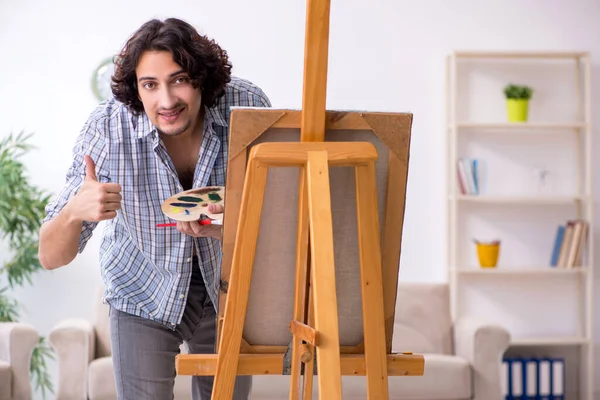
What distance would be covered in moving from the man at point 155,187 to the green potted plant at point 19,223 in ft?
7.64

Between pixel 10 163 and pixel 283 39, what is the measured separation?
166 cm

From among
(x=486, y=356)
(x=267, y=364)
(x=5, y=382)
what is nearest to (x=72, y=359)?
(x=5, y=382)

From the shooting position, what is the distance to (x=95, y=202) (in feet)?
5.38

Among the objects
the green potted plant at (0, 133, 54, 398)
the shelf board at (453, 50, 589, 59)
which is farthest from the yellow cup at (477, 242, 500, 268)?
the green potted plant at (0, 133, 54, 398)

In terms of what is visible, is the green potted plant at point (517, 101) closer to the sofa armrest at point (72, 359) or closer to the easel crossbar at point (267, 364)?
the sofa armrest at point (72, 359)

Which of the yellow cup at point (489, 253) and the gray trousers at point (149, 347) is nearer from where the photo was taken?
the gray trousers at point (149, 347)

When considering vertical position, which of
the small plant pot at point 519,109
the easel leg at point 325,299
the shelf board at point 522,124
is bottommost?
the easel leg at point 325,299

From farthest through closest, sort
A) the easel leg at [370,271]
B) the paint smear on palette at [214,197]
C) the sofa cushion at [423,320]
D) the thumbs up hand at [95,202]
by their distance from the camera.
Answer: the sofa cushion at [423,320], the paint smear on palette at [214,197], the thumbs up hand at [95,202], the easel leg at [370,271]

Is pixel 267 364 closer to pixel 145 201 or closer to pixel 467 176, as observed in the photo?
pixel 145 201

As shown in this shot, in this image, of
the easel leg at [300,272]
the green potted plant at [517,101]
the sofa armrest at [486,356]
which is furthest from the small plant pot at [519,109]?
the easel leg at [300,272]

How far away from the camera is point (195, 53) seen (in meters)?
1.81

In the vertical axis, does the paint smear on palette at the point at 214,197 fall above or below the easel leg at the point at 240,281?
above

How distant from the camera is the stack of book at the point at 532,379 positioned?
4.45 metres

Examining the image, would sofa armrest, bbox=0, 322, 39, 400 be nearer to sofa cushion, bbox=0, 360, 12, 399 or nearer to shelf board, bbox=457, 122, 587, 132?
sofa cushion, bbox=0, 360, 12, 399
